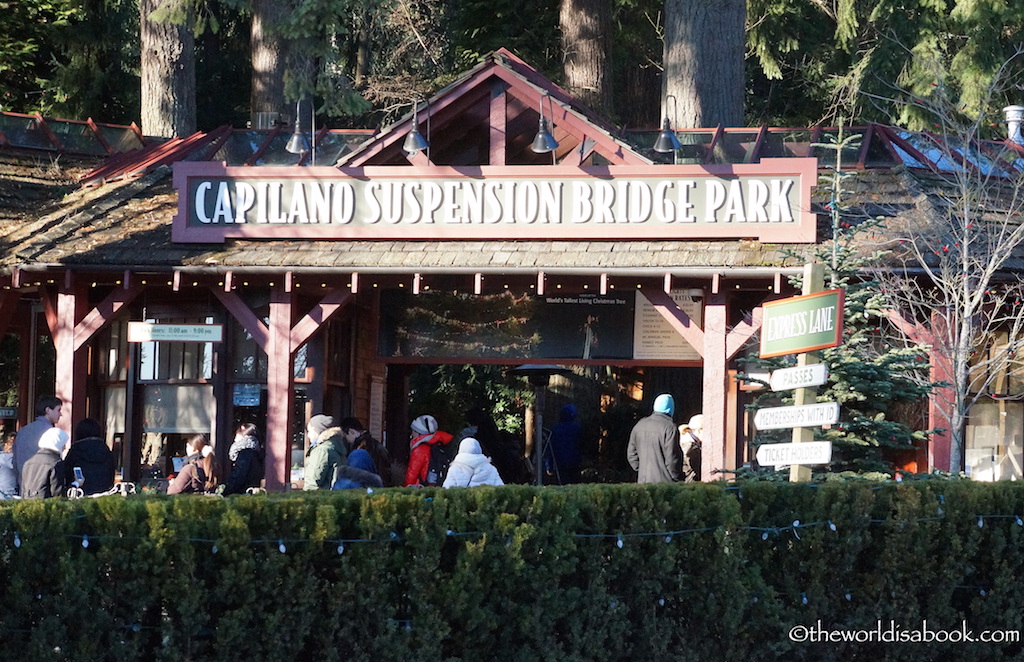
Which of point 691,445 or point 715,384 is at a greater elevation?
point 715,384

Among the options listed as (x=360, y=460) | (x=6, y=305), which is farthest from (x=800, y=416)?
(x=6, y=305)

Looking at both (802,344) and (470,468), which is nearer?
(802,344)

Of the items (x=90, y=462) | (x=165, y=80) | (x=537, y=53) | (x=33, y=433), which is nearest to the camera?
(x=90, y=462)

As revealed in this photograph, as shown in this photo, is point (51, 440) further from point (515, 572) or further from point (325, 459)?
point (515, 572)

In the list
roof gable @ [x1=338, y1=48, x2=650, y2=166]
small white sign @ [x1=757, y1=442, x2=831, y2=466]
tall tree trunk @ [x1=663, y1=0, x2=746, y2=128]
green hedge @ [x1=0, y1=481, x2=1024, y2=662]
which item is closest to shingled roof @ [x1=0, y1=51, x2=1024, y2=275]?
roof gable @ [x1=338, y1=48, x2=650, y2=166]

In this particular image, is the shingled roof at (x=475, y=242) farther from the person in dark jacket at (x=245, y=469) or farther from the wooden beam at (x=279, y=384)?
the person in dark jacket at (x=245, y=469)

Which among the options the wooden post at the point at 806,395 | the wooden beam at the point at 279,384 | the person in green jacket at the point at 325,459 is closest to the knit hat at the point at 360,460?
the person in green jacket at the point at 325,459

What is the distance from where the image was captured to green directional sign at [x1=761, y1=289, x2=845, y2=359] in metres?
8.23

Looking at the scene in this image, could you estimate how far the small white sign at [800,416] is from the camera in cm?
813

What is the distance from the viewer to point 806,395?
9.04 m

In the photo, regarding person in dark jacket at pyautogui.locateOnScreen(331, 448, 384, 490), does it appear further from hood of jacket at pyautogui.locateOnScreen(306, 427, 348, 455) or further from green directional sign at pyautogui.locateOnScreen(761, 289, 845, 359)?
green directional sign at pyautogui.locateOnScreen(761, 289, 845, 359)

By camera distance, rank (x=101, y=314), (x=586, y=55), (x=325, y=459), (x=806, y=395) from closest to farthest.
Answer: (x=806, y=395) < (x=325, y=459) < (x=101, y=314) < (x=586, y=55)

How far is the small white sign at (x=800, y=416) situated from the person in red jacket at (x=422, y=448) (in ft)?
15.1

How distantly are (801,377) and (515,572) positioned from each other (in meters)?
2.25
